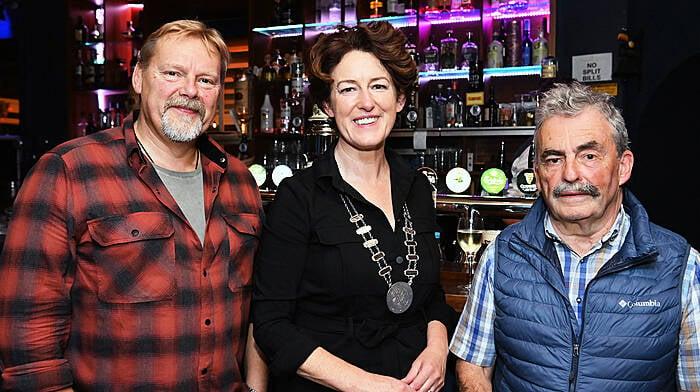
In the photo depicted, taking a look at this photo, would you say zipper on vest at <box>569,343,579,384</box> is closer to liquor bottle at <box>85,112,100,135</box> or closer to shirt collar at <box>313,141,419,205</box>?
shirt collar at <box>313,141,419,205</box>

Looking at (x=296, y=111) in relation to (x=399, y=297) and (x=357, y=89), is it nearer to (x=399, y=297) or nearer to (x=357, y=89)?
Answer: (x=357, y=89)

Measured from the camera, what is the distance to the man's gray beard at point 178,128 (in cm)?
157

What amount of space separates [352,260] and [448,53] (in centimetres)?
372

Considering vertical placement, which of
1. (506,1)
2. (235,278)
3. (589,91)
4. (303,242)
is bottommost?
(235,278)

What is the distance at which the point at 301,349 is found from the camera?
1364mm

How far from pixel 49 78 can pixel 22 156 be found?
3.02 feet

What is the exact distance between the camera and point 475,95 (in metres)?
4.58

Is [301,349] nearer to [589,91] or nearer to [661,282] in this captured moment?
[661,282]

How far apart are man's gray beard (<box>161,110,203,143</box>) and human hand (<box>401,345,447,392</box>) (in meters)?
0.85

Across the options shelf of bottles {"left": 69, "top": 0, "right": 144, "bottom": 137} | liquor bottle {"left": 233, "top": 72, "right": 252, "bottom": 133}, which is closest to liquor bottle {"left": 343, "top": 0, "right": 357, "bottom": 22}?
liquor bottle {"left": 233, "top": 72, "right": 252, "bottom": 133}

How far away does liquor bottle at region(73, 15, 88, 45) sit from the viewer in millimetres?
5789

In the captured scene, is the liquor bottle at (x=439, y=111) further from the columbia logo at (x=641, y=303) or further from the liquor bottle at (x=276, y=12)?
the columbia logo at (x=641, y=303)

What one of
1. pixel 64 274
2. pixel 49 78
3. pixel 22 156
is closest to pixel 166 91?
pixel 64 274

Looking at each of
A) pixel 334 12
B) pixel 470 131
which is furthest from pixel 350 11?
pixel 470 131
